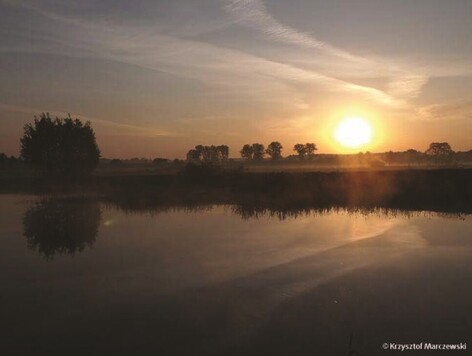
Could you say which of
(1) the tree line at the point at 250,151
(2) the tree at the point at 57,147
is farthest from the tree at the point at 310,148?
(2) the tree at the point at 57,147

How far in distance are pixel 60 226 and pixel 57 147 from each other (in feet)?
127

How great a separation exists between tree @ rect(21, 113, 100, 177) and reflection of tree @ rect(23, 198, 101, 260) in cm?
2614

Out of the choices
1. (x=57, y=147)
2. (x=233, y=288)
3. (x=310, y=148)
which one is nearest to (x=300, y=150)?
(x=310, y=148)

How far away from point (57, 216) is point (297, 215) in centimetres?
1467

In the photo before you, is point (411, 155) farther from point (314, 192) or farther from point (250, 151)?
point (314, 192)

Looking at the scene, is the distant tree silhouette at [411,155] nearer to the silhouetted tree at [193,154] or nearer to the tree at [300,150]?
the tree at [300,150]

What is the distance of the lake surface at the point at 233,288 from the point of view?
9039 millimetres

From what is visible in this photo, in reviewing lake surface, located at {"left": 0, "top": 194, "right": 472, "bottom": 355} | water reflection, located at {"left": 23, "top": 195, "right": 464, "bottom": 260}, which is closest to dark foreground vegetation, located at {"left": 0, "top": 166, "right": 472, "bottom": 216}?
water reflection, located at {"left": 23, "top": 195, "right": 464, "bottom": 260}

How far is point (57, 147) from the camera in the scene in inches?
2274

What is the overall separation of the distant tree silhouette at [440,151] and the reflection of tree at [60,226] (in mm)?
146412

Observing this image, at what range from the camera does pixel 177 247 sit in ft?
59.7

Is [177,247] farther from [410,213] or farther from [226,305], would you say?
[410,213]

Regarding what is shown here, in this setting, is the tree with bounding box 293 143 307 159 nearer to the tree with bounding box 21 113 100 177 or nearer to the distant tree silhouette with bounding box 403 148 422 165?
the distant tree silhouette with bounding box 403 148 422 165

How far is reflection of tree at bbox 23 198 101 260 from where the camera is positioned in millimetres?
18086
